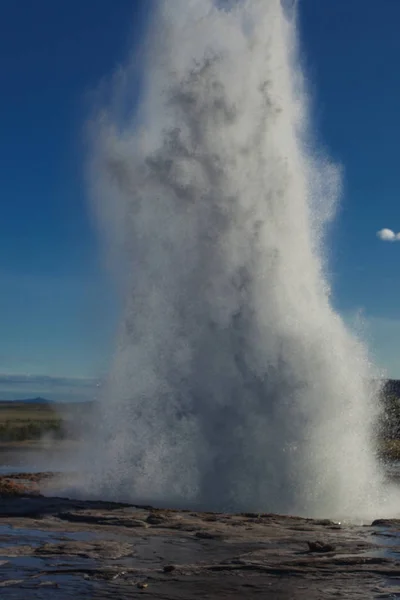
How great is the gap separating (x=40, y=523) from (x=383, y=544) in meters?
7.68

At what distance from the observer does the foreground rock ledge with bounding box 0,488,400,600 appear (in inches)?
478

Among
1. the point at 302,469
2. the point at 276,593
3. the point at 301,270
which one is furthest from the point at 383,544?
the point at 301,270

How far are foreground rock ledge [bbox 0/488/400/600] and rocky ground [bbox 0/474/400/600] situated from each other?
2 cm

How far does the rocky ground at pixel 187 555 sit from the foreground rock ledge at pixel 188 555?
0.06 feet

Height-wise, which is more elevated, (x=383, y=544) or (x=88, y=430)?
(x=88, y=430)

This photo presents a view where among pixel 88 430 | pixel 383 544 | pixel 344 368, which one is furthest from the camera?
pixel 88 430

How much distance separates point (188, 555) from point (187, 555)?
0.08 feet

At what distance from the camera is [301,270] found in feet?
84.9

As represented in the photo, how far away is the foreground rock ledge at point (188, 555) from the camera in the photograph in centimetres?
1215

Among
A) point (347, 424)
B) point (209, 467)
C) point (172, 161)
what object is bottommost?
point (209, 467)

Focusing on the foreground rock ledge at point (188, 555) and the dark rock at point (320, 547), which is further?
the dark rock at point (320, 547)

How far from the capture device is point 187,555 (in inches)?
584

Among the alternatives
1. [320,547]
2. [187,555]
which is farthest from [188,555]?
[320,547]

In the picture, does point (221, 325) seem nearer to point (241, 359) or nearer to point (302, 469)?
point (241, 359)
